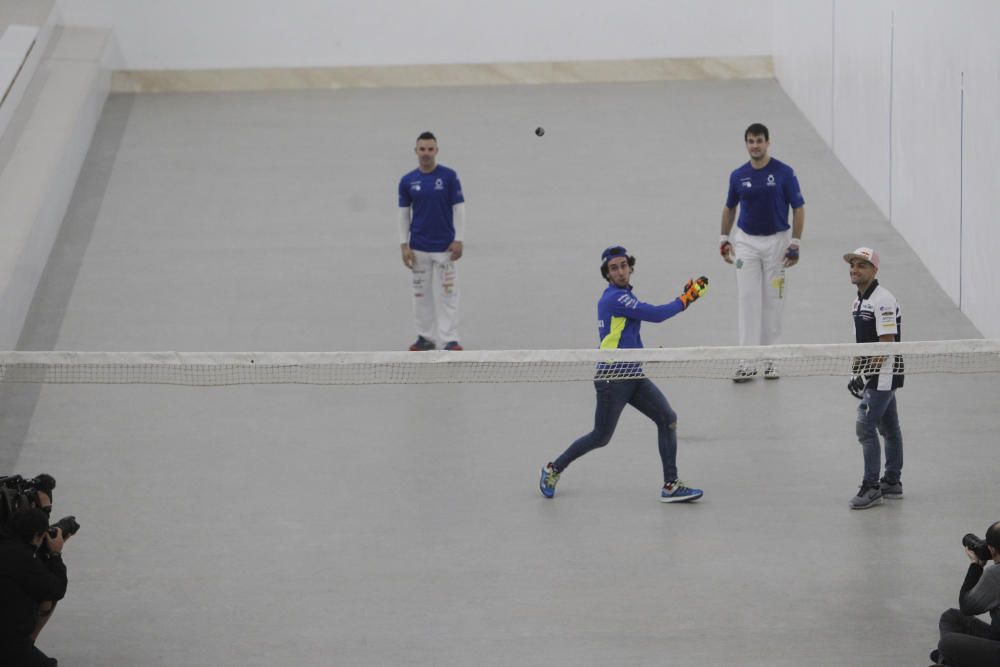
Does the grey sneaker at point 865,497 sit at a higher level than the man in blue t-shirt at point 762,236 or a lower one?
lower

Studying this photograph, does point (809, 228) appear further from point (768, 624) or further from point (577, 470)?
point (768, 624)

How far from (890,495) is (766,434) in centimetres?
126

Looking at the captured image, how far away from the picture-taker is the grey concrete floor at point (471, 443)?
8188 mm

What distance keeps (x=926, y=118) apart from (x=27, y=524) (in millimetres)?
8843

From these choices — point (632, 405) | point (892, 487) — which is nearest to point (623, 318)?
point (632, 405)

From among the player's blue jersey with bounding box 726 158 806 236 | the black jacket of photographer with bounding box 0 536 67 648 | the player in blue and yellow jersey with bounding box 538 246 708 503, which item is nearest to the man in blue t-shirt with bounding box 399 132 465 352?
the player's blue jersey with bounding box 726 158 806 236

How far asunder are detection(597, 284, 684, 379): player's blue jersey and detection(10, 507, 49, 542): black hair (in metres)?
3.44

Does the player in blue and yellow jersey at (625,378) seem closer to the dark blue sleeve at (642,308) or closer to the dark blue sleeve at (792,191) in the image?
the dark blue sleeve at (642,308)

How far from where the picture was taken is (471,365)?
1213 centimetres

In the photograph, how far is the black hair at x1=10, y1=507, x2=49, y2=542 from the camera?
24.5ft

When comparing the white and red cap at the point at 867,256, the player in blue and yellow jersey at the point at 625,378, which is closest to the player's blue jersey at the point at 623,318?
the player in blue and yellow jersey at the point at 625,378

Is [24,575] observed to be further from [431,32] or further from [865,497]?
[431,32]

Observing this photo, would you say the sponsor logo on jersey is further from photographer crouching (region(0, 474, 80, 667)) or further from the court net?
photographer crouching (region(0, 474, 80, 667))

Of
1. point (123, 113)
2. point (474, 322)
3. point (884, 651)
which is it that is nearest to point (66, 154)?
point (123, 113)
